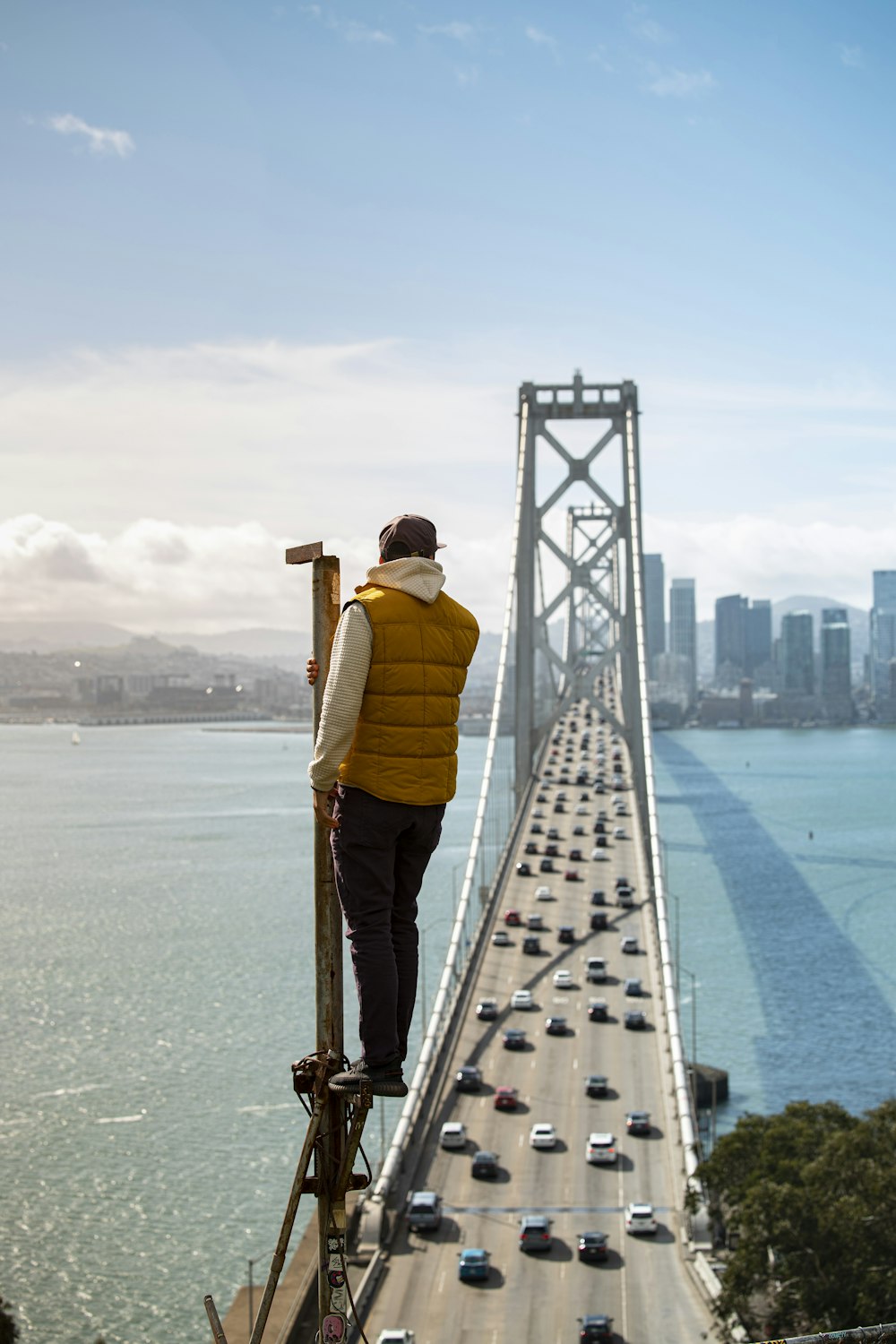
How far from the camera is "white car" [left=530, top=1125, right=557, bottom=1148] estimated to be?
61.5 ft

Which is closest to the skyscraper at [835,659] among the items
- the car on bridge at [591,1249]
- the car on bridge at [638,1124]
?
the car on bridge at [638,1124]

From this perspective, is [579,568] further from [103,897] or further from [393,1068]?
[393,1068]

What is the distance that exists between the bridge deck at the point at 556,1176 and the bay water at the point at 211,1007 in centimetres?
239

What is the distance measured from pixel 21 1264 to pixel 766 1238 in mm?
10227

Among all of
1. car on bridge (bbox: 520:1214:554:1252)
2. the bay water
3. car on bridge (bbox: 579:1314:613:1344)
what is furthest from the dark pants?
the bay water

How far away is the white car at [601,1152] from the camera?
59.8ft

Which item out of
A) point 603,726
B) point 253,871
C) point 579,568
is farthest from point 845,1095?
point 603,726

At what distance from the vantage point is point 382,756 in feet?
10.0

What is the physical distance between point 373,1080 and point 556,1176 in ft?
52.1

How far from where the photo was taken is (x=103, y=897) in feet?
156

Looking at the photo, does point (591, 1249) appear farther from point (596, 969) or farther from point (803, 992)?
point (803, 992)

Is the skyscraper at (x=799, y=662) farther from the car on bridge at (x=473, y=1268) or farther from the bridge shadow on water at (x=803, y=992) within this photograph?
the car on bridge at (x=473, y=1268)

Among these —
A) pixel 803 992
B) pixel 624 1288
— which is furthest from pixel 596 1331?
pixel 803 992

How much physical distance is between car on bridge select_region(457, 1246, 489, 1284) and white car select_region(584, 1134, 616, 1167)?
3214 millimetres
